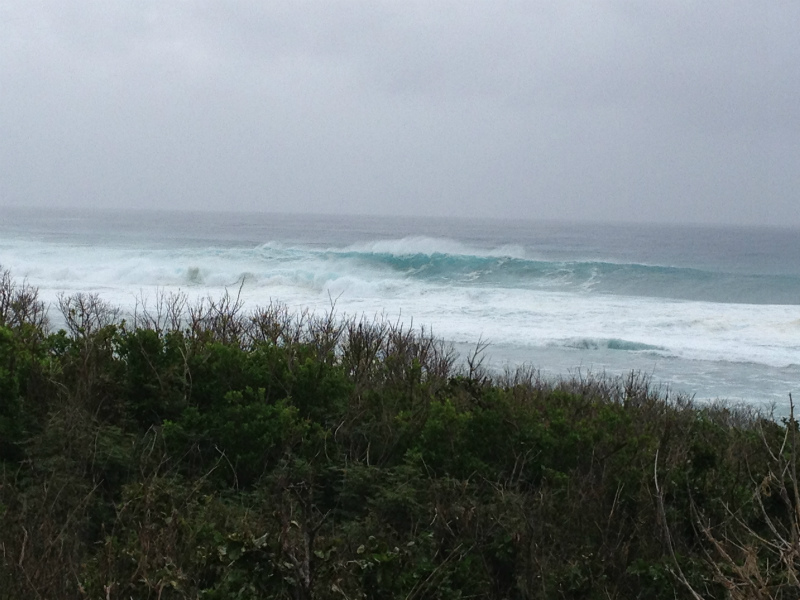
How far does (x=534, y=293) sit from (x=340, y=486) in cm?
3272

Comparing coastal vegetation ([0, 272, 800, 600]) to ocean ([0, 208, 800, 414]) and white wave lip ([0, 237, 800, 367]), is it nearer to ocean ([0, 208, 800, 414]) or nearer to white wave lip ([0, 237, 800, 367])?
ocean ([0, 208, 800, 414])

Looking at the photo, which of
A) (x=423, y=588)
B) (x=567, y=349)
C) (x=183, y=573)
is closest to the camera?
(x=183, y=573)

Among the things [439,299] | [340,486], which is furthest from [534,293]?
[340,486]

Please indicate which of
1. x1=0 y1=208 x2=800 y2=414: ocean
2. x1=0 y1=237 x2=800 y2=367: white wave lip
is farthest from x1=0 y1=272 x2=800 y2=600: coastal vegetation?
x1=0 y1=237 x2=800 y2=367: white wave lip

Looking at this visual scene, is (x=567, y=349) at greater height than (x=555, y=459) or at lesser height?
lesser

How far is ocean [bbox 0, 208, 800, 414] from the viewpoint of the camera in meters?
23.1

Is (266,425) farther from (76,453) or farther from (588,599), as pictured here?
(588,599)

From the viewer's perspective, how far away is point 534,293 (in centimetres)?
3841

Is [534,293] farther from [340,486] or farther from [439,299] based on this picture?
[340,486]

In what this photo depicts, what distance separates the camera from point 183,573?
4293 mm

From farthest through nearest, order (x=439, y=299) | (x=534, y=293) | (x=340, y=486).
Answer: (x=534, y=293), (x=439, y=299), (x=340, y=486)

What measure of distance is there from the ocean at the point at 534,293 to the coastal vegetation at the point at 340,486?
9.07 meters

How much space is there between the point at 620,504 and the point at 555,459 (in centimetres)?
100

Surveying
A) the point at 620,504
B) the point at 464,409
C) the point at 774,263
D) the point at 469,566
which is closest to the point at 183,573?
the point at 469,566
